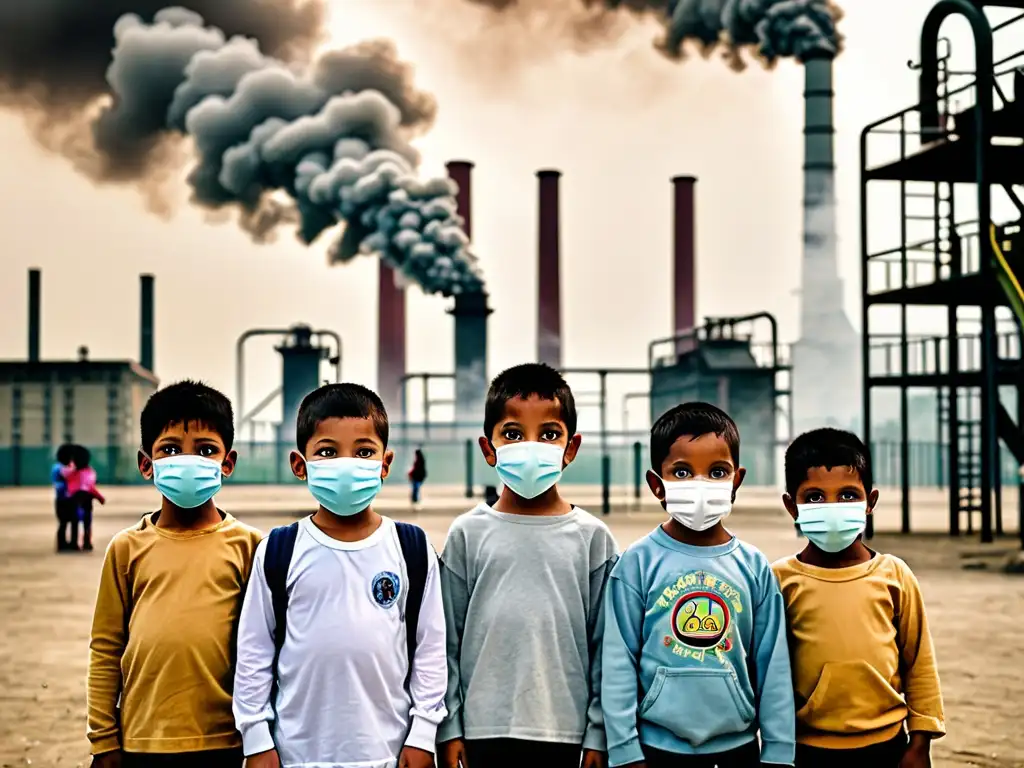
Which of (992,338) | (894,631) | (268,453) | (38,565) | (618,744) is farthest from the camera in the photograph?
(268,453)

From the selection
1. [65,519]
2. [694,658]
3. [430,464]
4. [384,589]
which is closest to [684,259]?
[430,464]

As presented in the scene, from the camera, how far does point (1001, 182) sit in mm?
18797

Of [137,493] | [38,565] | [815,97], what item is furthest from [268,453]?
[38,565]

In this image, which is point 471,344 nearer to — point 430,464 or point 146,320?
point 430,464

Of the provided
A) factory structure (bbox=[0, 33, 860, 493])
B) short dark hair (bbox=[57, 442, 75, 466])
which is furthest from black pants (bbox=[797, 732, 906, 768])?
factory structure (bbox=[0, 33, 860, 493])

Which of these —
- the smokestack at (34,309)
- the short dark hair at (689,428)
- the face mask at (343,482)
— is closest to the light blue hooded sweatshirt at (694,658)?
the short dark hair at (689,428)

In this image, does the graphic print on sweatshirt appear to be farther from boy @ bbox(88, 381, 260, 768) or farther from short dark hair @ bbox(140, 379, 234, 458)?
short dark hair @ bbox(140, 379, 234, 458)

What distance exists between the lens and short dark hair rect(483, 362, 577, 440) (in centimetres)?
356

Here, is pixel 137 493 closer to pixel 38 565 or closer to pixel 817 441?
pixel 38 565

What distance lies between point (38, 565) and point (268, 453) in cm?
3355

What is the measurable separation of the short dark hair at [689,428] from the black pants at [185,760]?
1.39 meters

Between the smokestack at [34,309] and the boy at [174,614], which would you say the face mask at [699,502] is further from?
the smokestack at [34,309]

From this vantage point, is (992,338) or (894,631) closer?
(894,631)

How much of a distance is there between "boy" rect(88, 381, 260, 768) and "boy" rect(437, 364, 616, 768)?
609mm
